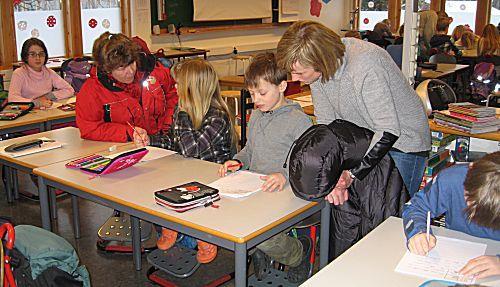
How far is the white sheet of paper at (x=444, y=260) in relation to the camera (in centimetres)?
174

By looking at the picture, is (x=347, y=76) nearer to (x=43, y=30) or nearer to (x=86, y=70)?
(x=86, y=70)

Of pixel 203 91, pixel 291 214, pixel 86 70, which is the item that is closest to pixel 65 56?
pixel 86 70

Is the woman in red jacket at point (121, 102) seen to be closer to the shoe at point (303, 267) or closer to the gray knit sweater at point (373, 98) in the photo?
the shoe at point (303, 267)

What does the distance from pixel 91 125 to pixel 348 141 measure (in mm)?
1801

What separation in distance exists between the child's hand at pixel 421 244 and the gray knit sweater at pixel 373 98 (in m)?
0.48

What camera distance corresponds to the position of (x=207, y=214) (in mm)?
2264

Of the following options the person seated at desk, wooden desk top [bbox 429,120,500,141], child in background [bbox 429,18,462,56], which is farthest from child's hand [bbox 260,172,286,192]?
child in background [bbox 429,18,462,56]

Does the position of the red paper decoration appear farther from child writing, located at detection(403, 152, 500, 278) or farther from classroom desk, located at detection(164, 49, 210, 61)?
child writing, located at detection(403, 152, 500, 278)

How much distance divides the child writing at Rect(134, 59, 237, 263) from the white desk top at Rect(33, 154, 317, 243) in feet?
0.33

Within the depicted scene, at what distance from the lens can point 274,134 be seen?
9.16 ft

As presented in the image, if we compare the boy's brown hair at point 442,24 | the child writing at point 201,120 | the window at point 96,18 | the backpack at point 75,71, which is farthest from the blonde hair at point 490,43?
the child writing at point 201,120

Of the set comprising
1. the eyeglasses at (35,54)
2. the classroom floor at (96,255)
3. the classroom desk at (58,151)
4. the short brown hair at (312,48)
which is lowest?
the classroom floor at (96,255)

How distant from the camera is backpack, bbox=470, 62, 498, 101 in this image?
696 centimetres

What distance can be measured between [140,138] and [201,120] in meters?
0.48
